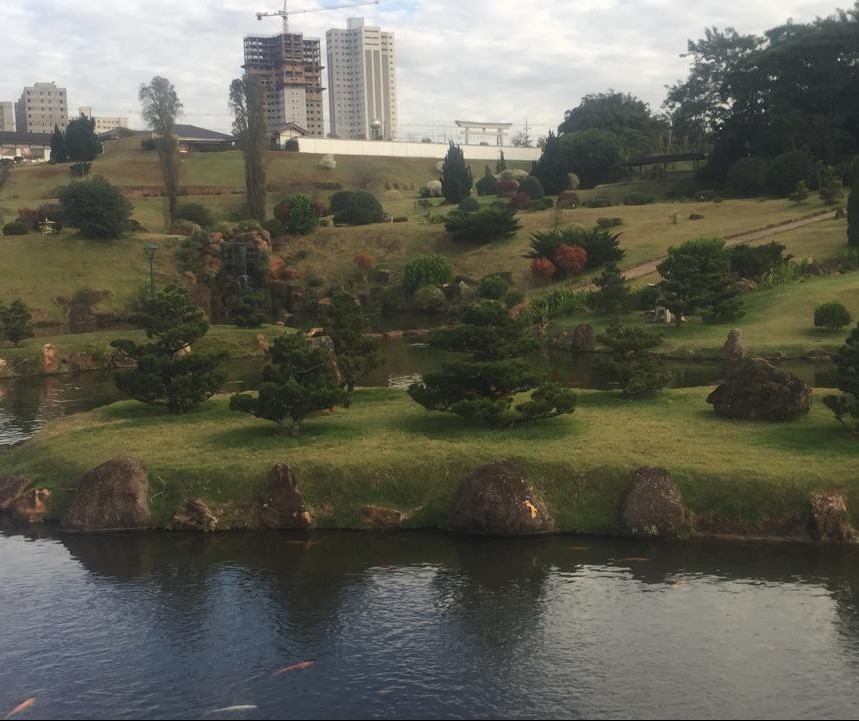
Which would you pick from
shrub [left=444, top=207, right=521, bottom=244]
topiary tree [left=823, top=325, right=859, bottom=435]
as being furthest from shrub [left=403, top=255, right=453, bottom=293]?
topiary tree [left=823, top=325, right=859, bottom=435]

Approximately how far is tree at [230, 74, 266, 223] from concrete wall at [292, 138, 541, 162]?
44.0 m

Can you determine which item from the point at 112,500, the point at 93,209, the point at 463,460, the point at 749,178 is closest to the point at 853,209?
the point at 749,178

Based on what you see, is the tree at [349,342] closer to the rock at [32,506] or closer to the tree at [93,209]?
the rock at [32,506]

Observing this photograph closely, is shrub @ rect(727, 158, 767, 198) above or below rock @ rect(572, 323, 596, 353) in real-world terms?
above

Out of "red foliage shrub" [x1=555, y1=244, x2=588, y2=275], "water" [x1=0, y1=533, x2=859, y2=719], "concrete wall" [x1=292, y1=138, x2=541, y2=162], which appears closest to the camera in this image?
"water" [x1=0, y1=533, x2=859, y2=719]

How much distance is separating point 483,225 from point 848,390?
1871 inches

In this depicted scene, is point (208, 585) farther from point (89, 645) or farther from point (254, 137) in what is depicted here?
point (254, 137)

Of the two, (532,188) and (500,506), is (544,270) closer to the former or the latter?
(532,188)

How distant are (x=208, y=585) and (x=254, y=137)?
197ft

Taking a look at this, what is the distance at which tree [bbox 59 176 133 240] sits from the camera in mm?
65688

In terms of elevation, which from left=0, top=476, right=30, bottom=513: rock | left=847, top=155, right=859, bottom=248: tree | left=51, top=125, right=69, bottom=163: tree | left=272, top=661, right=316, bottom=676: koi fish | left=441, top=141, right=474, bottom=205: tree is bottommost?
left=272, top=661, right=316, bottom=676: koi fish

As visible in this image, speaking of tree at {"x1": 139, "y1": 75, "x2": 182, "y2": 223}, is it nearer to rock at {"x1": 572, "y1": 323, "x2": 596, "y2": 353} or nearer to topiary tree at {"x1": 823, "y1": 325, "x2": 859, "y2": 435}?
rock at {"x1": 572, "y1": 323, "x2": 596, "y2": 353}

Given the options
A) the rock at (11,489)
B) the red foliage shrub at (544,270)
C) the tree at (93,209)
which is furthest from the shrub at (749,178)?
the rock at (11,489)

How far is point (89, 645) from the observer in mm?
14055
